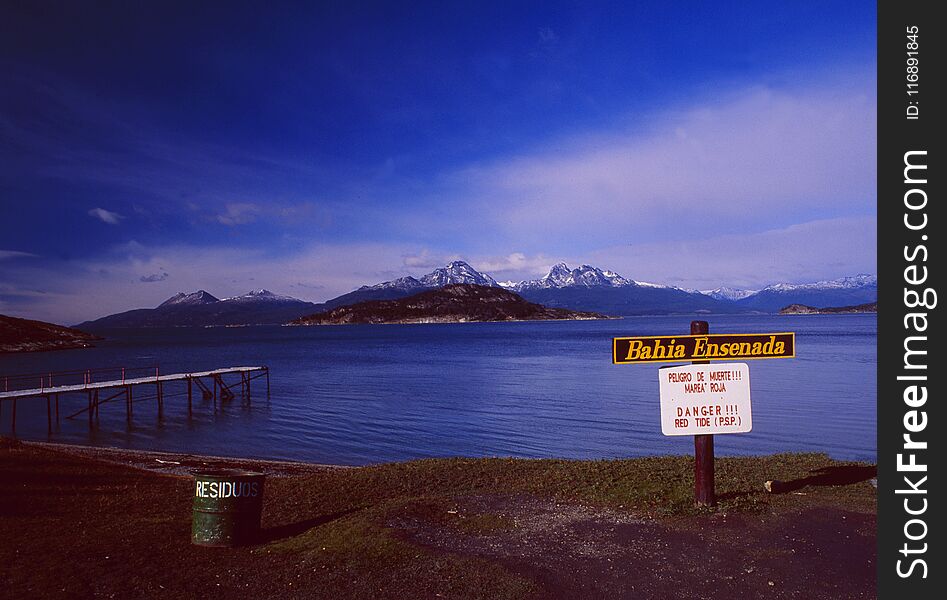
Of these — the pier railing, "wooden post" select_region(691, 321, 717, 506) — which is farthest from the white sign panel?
the pier railing

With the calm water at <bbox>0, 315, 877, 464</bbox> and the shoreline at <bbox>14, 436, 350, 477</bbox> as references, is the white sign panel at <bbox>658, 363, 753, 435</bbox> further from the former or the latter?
the calm water at <bbox>0, 315, 877, 464</bbox>

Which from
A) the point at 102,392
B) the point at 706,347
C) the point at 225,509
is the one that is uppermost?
the point at 706,347

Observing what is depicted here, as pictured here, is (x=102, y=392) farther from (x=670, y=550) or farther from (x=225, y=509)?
(x=670, y=550)

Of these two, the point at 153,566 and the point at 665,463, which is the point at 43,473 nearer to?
the point at 153,566

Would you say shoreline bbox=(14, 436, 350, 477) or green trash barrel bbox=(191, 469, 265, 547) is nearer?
green trash barrel bbox=(191, 469, 265, 547)

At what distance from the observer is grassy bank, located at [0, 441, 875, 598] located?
25.1 ft

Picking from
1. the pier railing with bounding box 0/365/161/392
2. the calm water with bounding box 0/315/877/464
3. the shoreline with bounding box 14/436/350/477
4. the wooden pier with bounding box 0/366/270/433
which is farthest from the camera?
the pier railing with bounding box 0/365/161/392

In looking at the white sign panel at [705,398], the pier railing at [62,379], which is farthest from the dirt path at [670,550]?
the pier railing at [62,379]

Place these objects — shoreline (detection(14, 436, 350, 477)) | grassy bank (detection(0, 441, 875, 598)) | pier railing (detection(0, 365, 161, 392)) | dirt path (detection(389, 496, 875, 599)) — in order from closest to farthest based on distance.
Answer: dirt path (detection(389, 496, 875, 599)) → grassy bank (detection(0, 441, 875, 598)) → shoreline (detection(14, 436, 350, 477)) → pier railing (detection(0, 365, 161, 392))

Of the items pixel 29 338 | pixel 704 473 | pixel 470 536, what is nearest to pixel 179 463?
pixel 470 536

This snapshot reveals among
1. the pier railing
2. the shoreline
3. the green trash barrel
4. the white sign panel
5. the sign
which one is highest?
the sign

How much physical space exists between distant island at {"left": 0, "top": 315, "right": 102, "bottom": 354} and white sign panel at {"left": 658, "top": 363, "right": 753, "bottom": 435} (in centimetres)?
15514

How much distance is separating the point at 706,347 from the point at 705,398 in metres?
0.86

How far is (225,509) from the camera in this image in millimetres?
9094
